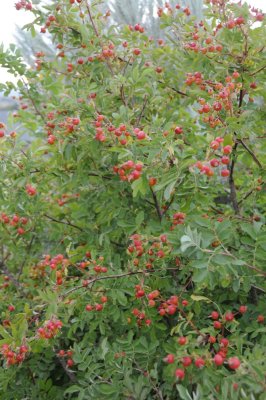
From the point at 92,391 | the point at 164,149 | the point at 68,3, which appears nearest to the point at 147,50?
the point at 68,3

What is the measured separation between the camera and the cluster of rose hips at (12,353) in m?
1.83

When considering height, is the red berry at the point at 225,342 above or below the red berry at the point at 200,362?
below

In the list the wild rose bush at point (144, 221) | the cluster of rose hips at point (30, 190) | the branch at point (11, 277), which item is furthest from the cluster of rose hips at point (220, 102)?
the branch at point (11, 277)

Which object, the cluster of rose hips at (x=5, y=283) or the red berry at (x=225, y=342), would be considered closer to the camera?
the red berry at (x=225, y=342)

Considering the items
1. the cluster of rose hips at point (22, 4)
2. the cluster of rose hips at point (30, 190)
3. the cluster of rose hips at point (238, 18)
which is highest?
the cluster of rose hips at point (22, 4)

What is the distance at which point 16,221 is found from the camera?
2660mm

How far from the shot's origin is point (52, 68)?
3006 mm

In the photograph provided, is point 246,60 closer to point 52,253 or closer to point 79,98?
point 79,98

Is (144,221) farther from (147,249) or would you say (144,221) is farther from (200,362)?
(200,362)

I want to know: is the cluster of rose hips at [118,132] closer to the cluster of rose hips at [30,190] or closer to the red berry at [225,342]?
the cluster of rose hips at [30,190]

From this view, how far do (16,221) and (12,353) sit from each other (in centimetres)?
97

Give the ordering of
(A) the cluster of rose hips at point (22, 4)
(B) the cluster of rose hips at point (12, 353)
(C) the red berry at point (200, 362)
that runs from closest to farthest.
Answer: (C) the red berry at point (200, 362) < (B) the cluster of rose hips at point (12, 353) < (A) the cluster of rose hips at point (22, 4)

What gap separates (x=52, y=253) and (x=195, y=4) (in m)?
4.47

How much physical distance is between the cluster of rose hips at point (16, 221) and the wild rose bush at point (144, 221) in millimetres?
17
